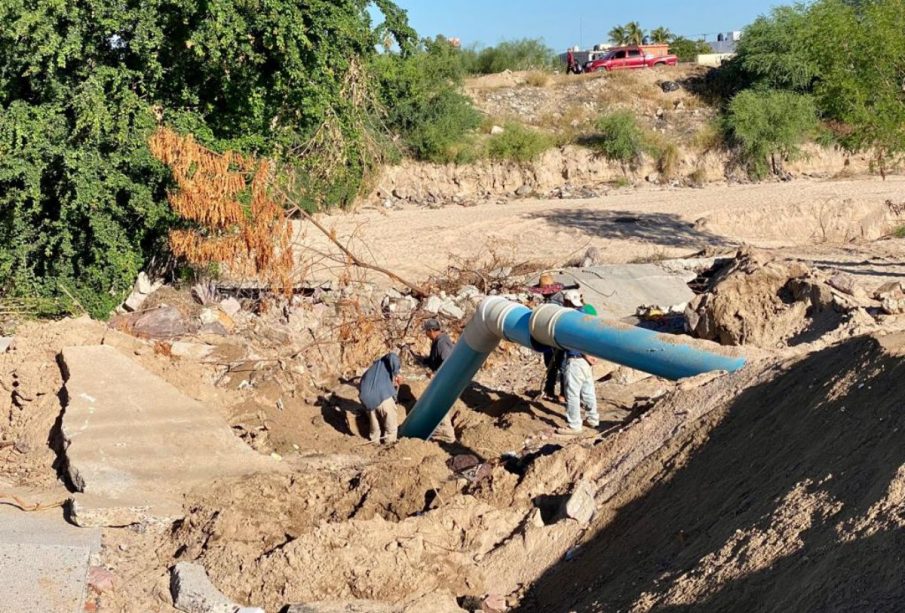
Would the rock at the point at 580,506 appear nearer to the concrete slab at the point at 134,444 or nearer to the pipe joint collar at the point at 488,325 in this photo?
the pipe joint collar at the point at 488,325

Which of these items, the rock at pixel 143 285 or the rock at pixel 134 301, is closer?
the rock at pixel 134 301

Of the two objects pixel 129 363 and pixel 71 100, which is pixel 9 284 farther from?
pixel 129 363

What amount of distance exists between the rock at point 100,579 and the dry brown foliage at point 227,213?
23.1 ft

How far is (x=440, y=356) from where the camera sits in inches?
462

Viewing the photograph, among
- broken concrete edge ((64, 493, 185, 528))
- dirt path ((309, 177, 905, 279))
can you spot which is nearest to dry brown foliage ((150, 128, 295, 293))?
dirt path ((309, 177, 905, 279))

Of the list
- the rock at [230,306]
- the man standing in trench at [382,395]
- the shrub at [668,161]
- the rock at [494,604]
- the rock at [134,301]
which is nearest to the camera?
the rock at [494,604]

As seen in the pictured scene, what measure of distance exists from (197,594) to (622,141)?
2475 centimetres

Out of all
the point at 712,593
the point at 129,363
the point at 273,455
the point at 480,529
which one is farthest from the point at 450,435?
the point at 712,593

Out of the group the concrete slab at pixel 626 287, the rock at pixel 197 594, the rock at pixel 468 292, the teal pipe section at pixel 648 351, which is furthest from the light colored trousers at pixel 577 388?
the rock at pixel 468 292

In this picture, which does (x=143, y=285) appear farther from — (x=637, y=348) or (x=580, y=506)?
(x=580, y=506)

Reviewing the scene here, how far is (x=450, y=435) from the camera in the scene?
1096 cm

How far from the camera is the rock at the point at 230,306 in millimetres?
14031

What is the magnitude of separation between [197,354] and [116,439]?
11.4ft

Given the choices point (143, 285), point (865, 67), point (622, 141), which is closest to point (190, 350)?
point (143, 285)
